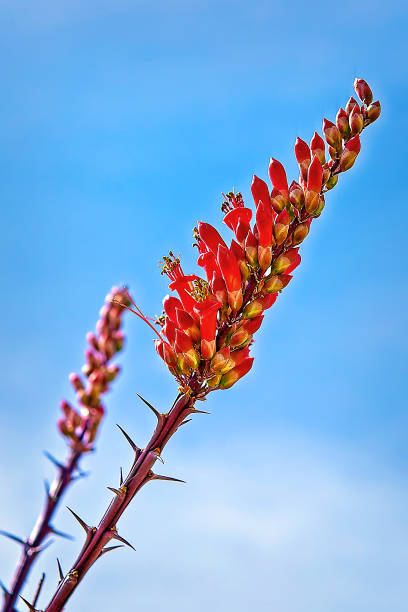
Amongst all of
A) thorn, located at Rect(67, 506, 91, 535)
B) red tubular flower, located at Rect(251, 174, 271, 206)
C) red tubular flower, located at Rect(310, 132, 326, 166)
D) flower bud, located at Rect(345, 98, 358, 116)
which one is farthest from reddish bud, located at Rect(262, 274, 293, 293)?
thorn, located at Rect(67, 506, 91, 535)

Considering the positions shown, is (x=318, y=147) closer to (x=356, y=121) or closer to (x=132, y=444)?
(x=356, y=121)

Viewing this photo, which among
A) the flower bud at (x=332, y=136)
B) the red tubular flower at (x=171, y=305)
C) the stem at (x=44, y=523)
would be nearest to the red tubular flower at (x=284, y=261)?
the red tubular flower at (x=171, y=305)

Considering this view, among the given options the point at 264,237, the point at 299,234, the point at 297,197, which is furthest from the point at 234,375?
the point at 297,197

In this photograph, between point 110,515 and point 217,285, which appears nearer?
point 110,515

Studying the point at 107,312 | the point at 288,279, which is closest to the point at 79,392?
the point at 107,312

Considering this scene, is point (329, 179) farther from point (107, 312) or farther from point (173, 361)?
point (107, 312)
